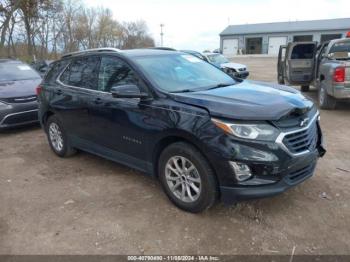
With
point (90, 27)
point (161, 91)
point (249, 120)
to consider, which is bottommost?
point (249, 120)

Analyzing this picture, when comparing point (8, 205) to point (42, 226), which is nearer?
point (42, 226)

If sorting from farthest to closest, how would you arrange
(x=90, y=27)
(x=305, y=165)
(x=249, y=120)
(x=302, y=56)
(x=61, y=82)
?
1. (x=90, y=27)
2. (x=302, y=56)
3. (x=61, y=82)
4. (x=305, y=165)
5. (x=249, y=120)

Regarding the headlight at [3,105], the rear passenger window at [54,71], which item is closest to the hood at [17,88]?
the headlight at [3,105]

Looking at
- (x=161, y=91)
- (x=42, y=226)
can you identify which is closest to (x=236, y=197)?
(x=161, y=91)

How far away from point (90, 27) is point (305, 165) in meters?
36.3

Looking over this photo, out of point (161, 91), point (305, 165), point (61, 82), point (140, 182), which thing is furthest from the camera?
point (61, 82)

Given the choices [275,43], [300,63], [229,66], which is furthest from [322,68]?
[275,43]

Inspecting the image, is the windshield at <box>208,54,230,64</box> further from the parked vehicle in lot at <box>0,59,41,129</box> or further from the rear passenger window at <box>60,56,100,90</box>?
the rear passenger window at <box>60,56,100,90</box>

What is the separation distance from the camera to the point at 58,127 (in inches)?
217

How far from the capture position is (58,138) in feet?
18.4

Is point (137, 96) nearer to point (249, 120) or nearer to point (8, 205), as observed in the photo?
point (249, 120)

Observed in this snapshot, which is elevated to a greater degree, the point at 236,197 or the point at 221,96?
the point at 221,96

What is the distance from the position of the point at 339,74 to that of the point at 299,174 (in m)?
5.25

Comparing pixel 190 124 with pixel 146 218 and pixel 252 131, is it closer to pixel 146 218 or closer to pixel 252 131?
pixel 252 131
